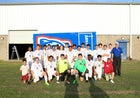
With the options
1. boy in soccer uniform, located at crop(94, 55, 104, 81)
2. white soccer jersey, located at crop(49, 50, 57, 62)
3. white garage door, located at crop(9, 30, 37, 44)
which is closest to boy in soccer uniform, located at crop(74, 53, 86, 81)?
boy in soccer uniform, located at crop(94, 55, 104, 81)

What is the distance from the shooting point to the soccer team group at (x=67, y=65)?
2030 centimetres

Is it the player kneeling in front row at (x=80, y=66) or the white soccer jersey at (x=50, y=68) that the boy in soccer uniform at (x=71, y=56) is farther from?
the white soccer jersey at (x=50, y=68)

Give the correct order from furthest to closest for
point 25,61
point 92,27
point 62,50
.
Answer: point 92,27
point 62,50
point 25,61

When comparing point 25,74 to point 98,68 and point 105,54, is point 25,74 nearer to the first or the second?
point 98,68

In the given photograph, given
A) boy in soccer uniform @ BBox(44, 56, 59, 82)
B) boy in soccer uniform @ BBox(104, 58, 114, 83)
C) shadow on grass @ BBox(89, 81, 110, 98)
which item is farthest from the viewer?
boy in soccer uniform @ BBox(104, 58, 114, 83)

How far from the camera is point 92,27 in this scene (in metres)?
48.2

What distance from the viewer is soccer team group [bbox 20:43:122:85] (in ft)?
66.6

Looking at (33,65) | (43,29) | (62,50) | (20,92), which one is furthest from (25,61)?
(43,29)

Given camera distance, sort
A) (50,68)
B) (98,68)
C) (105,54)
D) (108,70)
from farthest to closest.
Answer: (105,54)
(98,68)
(108,70)
(50,68)

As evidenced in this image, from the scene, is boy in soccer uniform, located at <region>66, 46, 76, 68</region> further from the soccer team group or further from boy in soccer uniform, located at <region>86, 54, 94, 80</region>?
boy in soccer uniform, located at <region>86, 54, 94, 80</region>

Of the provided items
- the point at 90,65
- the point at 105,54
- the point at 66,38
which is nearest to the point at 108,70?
the point at 90,65

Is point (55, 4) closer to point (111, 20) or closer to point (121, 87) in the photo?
point (111, 20)

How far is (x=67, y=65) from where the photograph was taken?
20.4 meters

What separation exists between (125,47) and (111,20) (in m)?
3.75
